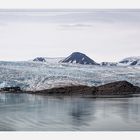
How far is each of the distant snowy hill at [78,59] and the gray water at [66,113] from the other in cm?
36

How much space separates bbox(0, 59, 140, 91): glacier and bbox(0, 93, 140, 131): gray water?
0.13 meters

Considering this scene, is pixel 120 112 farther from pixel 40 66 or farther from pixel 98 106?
pixel 40 66

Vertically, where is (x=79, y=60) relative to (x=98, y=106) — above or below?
above

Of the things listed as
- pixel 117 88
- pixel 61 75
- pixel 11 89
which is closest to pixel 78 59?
pixel 61 75

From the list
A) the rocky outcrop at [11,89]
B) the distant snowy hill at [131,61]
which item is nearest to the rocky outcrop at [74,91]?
the rocky outcrop at [11,89]

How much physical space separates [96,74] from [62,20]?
630 mm

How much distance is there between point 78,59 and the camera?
7172mm

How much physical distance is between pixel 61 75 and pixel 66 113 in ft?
1.27

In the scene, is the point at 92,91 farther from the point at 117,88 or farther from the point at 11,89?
the point at 11,89

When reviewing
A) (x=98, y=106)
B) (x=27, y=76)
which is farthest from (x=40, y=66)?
(x=98, y=106)

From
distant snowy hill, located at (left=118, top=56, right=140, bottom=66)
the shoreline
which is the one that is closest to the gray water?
the shoreline

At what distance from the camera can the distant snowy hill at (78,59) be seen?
722 cm
